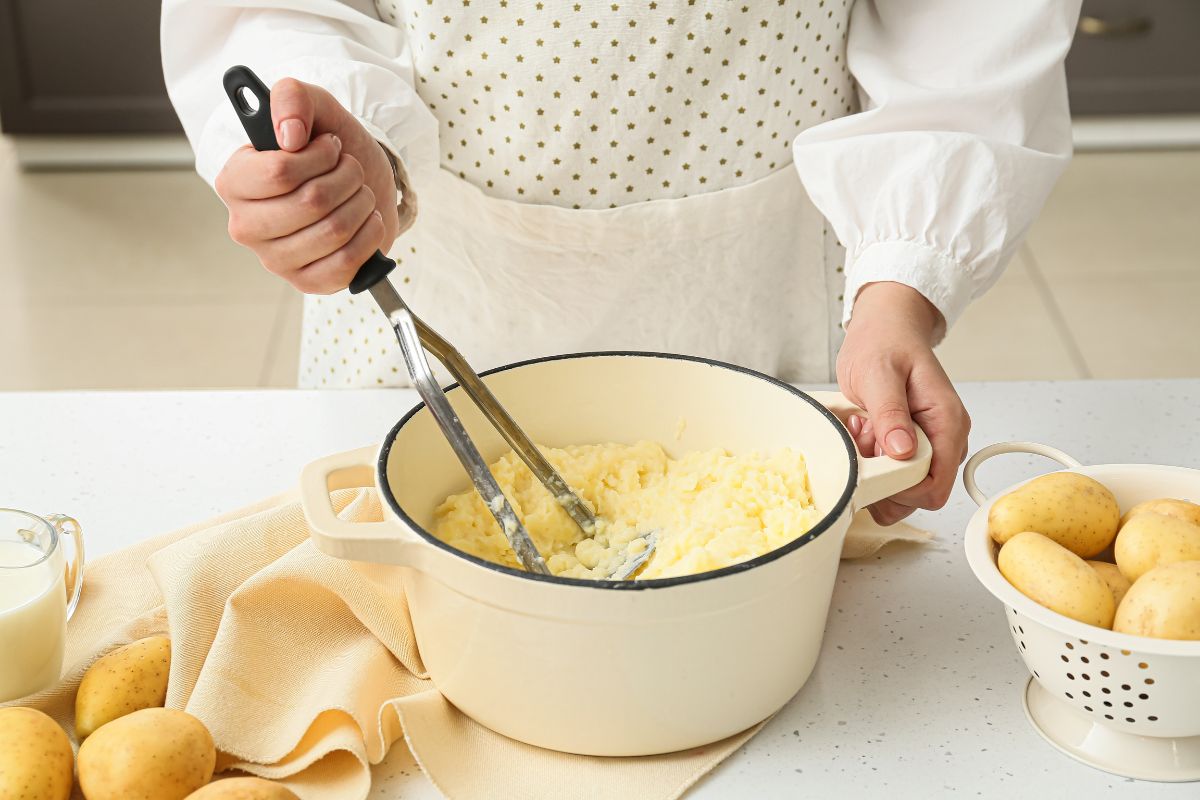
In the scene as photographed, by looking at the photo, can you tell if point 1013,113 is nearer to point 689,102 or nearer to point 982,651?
point 689,102

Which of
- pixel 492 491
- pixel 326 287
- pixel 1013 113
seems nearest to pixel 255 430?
pixel 326 287

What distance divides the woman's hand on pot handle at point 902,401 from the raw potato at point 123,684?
42 centimetres

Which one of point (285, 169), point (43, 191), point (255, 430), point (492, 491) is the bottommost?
point (43, 191)

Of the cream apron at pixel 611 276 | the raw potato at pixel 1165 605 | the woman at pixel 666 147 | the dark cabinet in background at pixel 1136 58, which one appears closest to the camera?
the raw potato at pixel 1165 605

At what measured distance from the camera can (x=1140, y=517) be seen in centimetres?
63

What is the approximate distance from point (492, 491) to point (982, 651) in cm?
31

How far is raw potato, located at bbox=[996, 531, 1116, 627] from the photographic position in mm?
594

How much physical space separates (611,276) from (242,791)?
0.58 m

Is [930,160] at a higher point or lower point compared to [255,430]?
higher

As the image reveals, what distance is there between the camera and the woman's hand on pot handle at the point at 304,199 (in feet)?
2.35

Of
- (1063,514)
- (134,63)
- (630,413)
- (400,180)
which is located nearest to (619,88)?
(400,180)

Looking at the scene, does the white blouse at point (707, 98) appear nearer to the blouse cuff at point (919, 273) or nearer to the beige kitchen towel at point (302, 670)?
the blouse cuff at point (919, 273)

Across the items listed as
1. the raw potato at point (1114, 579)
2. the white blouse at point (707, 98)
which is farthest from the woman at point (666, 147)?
the raw potato at point (1114, 579)

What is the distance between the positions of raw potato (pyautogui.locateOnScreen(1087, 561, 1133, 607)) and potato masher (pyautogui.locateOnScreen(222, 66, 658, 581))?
0.79 ft
